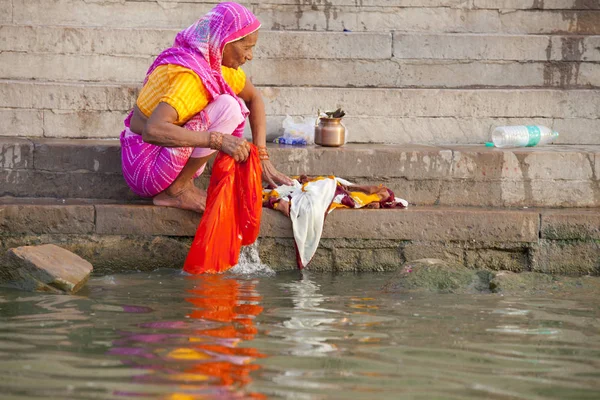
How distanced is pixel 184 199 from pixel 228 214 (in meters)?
0.30

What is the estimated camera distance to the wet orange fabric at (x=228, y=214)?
5.71m

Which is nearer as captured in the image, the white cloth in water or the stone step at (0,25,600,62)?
the white cloth in water

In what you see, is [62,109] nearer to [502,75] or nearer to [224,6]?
[224,6]

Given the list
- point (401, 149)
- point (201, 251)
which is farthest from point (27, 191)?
point (401, 149)

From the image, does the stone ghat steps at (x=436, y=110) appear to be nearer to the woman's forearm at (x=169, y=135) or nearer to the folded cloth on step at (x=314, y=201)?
the folded cloth on step at (x=314, y=201)

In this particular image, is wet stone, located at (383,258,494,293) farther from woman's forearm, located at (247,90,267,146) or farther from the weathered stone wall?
the weathered stone wall

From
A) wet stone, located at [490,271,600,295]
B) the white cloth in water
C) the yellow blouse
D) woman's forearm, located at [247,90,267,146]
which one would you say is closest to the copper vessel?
Answer: woman's forearm, located at [247,90,267,146]

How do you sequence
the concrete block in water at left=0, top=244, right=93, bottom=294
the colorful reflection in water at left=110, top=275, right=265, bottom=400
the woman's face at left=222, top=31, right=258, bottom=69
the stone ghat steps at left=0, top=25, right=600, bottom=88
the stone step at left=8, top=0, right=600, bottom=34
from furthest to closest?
1. the stone step at left=8, top=0, right=600, bottom=34
2. the stone ghat steps at left=0, top=25, right=600, bottom=88
3. the woman's face at left=222, top=31, right=258, bottom=69
4. the concrete block in water at left=0, top=244, right=93, bottom=294
5. the colorful reflection in water at left=110, top=275, right=265, bottom=400

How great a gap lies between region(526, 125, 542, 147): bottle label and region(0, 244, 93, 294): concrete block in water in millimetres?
3311

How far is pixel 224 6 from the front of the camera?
5680 millimetres

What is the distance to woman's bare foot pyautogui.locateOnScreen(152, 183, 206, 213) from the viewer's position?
232 inches

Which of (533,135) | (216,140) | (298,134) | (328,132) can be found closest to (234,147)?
(216,140)

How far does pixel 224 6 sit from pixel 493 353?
2644mm

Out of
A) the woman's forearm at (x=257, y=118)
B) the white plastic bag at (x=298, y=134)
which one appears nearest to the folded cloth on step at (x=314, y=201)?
the woman's forearm at (x=257, y=118)
